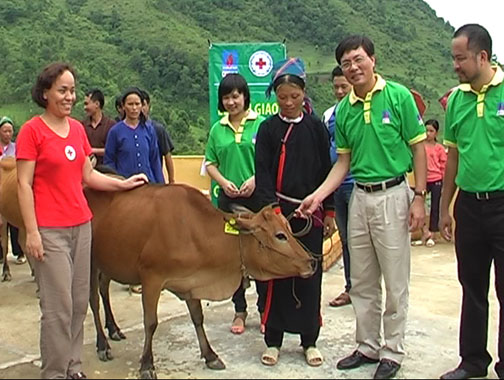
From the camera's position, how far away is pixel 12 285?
Result: 736cm

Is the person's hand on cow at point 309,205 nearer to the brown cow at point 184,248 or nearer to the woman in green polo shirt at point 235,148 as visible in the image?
the brown cow at point 184,248

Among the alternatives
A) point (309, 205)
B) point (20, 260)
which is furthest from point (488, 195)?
point (20, 260)

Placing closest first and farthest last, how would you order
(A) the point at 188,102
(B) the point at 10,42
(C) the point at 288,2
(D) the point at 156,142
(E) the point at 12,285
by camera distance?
(D) the point at 156,142
(E) the point at 12,285
(A) the point at 188,102
(B) the point at 10,42
(C) the point at 288,2

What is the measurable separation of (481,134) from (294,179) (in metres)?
1.21

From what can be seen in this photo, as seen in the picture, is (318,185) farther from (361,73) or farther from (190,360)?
(190,360)

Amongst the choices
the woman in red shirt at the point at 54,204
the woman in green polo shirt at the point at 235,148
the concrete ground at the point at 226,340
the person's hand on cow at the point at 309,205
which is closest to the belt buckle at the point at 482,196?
the person's hand on cow at the point at 309,205

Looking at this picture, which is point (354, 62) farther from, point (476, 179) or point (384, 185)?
point (476, 179)

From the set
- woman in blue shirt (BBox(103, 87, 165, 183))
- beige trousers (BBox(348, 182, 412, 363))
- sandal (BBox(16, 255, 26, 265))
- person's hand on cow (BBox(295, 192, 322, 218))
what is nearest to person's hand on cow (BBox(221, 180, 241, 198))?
person's hand on cow (BBox(295, 192, 322, 218))

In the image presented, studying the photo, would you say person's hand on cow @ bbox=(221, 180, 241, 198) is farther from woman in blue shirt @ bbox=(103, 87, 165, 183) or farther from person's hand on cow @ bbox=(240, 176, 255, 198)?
woman in blue shirt @ bbox=(103, 87, 165, 183)

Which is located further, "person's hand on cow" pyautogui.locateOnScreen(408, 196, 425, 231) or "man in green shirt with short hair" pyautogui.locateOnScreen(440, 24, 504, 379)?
"person's hand on cow" pyautogui.locateOnScreen(408, 196, 425, 231)

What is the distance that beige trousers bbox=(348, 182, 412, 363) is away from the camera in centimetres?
428

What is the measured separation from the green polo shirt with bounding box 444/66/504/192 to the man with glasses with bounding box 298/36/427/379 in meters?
0.24

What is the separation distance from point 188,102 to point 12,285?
21.1 metres

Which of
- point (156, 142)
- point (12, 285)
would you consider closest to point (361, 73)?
point (156, 142)
